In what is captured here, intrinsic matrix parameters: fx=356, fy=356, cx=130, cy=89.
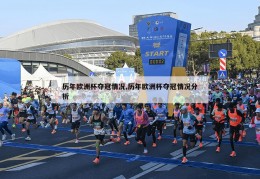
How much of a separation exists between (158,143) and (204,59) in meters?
56.6

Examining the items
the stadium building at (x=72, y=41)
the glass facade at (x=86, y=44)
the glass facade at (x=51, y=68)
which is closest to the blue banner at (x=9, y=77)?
the glass facade at (x=51, y=68)

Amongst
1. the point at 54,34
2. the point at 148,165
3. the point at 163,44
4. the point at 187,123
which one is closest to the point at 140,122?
the point at 187,123

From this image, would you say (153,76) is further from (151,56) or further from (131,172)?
(131,172)

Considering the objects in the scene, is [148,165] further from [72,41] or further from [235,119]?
[72,41]

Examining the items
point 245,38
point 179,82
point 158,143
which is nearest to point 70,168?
point 158,143

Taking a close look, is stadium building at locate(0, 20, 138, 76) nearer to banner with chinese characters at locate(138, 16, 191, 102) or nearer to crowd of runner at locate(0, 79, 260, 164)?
banner with chinese characters at locate(138, 16, 191, 102)

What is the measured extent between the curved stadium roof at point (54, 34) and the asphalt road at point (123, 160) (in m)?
87.5

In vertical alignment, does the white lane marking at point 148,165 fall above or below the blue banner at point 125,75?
below

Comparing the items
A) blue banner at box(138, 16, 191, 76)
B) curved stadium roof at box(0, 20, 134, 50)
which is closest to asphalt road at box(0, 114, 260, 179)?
blue banner at box(138, 16, 191, 76)

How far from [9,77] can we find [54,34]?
79419 millimetres

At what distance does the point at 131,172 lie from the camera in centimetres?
1022

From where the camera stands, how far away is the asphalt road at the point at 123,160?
10055 mm

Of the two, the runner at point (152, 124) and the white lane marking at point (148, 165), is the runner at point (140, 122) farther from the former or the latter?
the white lane marking at point (148, 165)

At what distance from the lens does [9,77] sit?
1243 inches
